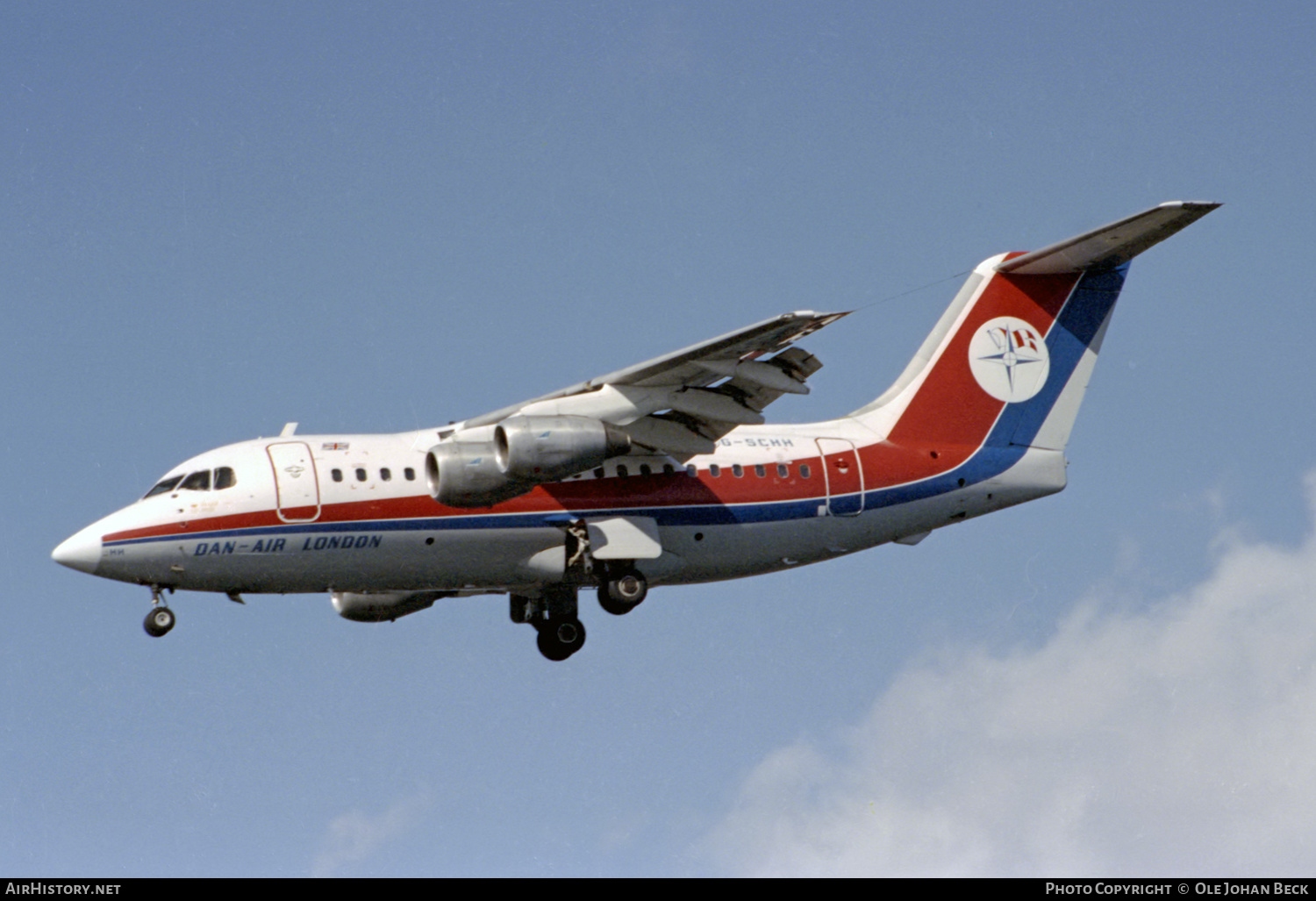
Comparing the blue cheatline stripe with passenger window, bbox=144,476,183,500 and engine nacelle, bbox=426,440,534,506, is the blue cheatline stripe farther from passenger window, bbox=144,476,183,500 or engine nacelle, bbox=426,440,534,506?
engine nacelle, bbox=426,440,534,506

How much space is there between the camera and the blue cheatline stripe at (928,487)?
70.3 ft

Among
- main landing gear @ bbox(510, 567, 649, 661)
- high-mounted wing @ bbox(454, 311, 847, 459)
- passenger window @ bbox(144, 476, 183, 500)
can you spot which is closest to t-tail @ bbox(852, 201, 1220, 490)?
high-mounted wing @ bbox(454, 311, 847, 459)

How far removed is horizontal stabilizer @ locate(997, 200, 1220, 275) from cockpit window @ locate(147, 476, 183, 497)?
1081 cm

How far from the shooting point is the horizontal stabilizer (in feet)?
74.0

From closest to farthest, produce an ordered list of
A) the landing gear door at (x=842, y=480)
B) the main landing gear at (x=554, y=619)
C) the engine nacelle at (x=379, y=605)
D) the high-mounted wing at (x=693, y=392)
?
the high-mounted wing at (x=693, y=392)
the landing gear door at (x=842, y=480)
the main landing gear at (x=554, y=619)
the engine nacelle at (x=379, y=605)

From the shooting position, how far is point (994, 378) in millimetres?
25016

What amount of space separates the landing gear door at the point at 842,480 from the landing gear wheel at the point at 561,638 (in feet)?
11.4

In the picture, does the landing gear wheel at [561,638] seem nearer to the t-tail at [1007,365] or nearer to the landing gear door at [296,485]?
the landing gear door at [296,485]

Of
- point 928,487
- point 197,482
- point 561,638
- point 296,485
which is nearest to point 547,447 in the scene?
point 296,485

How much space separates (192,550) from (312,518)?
132cm

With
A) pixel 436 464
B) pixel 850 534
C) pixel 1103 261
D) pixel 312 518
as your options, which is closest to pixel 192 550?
pixel 312 518

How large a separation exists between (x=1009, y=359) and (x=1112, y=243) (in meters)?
2.03

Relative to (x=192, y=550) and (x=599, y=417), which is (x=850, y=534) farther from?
(x=192, y=550)

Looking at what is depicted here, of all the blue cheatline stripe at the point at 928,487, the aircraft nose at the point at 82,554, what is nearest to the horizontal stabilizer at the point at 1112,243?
the blue cheatline stripe at the point at 928,487
